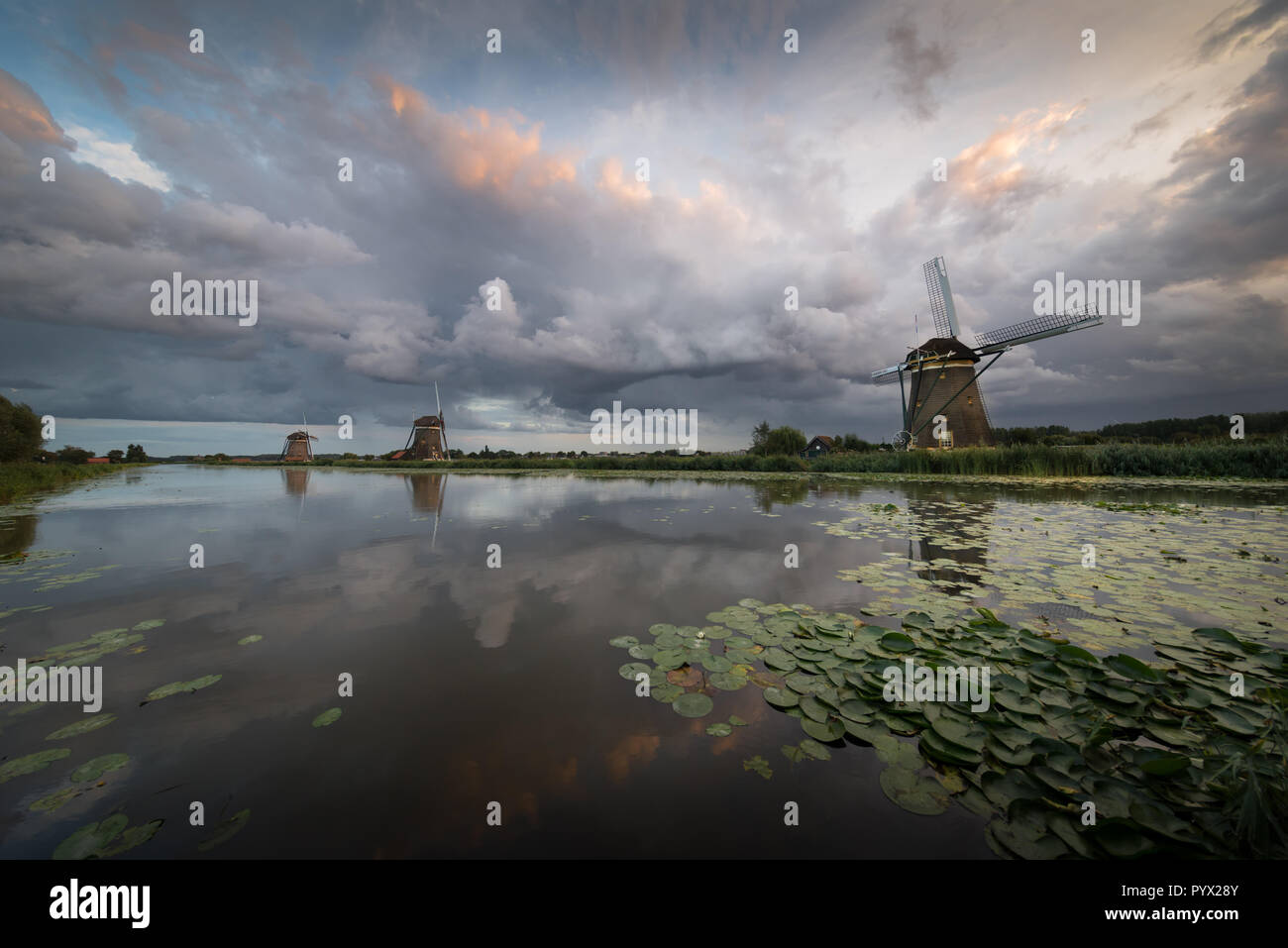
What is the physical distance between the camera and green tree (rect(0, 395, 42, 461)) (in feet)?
82.2

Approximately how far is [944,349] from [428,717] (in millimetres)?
38997

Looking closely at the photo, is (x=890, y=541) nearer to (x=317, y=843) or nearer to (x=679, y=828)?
(x=679, y=828)

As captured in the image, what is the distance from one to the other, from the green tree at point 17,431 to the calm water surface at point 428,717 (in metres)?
33.1

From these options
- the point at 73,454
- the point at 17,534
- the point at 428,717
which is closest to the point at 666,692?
the point at 428,717

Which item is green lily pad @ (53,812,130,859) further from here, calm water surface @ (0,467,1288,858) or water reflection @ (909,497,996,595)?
water reflection @ (909,497,996,595)

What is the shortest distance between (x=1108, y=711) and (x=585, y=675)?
126 inches

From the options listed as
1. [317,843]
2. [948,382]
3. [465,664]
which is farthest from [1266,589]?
[948,382]

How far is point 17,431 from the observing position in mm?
26750

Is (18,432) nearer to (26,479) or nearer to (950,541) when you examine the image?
(26,479)

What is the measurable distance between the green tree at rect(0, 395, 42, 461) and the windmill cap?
58.9 m

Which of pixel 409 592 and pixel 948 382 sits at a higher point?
pixel 948 382

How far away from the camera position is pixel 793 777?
7.01 feet

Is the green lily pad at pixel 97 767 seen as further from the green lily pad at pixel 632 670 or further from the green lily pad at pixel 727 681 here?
the green lily pad at pixel 727 681

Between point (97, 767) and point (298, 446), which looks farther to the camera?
point (298, 446)
